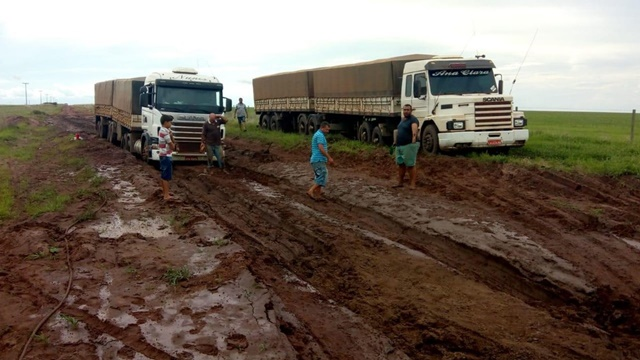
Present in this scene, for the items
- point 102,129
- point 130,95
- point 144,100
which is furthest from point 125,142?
point 102,129

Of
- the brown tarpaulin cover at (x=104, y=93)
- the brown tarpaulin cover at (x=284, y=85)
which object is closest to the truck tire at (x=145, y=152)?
the brown tarpaulin cover at (x=104, y=93)

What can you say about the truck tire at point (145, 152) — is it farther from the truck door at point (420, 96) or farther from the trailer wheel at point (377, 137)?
the truck door at point (420, 96)

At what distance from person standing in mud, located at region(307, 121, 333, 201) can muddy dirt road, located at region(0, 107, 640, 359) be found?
280mm

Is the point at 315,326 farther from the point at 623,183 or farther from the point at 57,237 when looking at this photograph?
the point at 623,183

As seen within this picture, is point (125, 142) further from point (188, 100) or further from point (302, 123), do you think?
point (302, 123)

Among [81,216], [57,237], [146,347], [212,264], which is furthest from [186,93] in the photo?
[146,347]

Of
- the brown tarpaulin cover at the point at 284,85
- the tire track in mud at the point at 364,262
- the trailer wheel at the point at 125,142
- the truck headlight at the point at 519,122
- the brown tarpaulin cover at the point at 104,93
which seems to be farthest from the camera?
the brown tarpaulin cover at the point at 284,85

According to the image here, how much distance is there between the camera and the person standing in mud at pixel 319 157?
1201 centimetres

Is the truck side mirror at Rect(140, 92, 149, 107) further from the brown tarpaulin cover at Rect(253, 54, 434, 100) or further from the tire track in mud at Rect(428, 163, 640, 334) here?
the tire track in mud at Rect(428, 163, 640, 334)

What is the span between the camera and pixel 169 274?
7.41 meters

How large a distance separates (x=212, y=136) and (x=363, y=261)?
30.4ft

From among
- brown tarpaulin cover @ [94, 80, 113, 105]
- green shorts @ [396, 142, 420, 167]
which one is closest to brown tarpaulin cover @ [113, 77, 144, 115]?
brown tarpaulin cover @ [94, 80, 113, 105]

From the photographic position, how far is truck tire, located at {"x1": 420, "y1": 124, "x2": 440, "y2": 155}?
1584 cm

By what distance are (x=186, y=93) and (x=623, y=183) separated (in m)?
12.2
